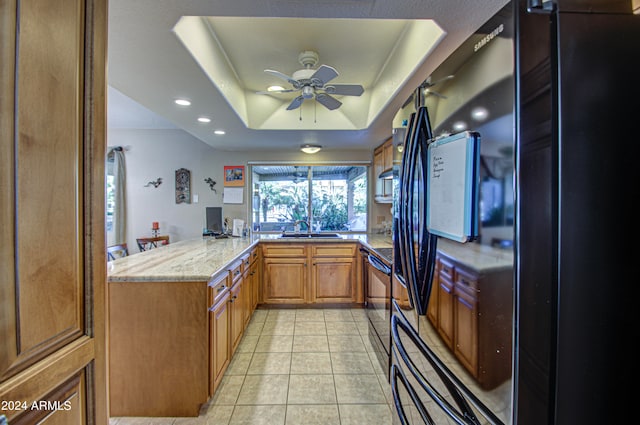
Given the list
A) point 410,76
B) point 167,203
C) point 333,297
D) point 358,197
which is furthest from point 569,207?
point 167,203

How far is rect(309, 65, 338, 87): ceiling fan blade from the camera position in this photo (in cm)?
174

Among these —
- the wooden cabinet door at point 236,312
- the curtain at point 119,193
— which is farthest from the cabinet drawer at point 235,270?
the curtain at point 119,193

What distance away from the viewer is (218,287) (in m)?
1.86

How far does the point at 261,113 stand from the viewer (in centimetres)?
292

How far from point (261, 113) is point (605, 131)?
2.81m

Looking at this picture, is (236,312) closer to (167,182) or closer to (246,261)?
(246,261)

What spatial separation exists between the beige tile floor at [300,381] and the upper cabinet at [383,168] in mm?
1633

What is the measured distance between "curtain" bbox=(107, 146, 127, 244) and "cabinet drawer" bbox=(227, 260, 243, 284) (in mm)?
2718

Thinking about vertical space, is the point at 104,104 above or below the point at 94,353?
above

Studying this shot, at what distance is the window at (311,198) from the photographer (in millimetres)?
4203

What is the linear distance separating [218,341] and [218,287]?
1.17ft

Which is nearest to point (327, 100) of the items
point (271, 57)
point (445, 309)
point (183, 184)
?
point (271, 57)

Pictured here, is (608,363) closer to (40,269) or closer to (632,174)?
(632,174)

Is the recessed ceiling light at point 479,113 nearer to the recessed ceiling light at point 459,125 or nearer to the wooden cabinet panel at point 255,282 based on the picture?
the recessed ceiling light at point 459,125
